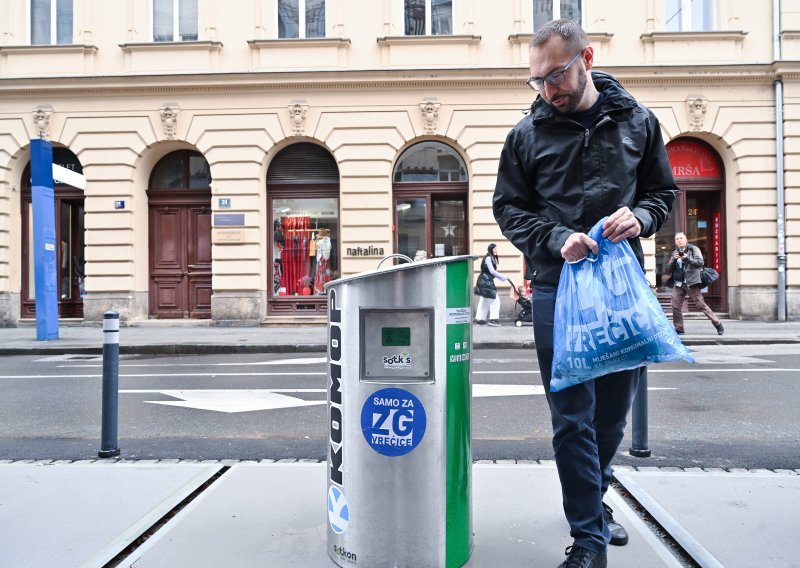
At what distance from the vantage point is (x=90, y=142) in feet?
50.6

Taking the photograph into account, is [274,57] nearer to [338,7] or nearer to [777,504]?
[338,7]

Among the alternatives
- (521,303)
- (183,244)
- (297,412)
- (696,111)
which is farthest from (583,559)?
(183,244)

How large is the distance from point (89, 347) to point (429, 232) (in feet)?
26.0

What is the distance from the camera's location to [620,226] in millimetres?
2150

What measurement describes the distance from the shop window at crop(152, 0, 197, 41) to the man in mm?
15256

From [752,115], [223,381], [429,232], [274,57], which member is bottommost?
[223,381]

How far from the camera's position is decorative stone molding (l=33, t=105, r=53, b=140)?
15445mm

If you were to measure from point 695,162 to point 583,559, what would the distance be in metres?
15.4

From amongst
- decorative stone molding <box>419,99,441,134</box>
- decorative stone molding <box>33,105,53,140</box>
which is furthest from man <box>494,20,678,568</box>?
decorative stone molding <box>33,105,53,140</box>

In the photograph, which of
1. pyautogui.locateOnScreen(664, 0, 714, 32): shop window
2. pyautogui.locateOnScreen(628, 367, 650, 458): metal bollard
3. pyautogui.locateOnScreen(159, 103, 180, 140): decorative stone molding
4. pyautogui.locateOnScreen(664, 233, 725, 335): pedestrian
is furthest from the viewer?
pyautogui.locateOnScreen(664, 0, 714, 32): shop window

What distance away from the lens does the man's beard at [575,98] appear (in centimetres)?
235

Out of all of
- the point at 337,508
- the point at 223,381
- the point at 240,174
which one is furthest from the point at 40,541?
the point at 240,174

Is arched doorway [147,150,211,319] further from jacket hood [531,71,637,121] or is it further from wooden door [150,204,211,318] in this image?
jacket hood [531,71,637,121]

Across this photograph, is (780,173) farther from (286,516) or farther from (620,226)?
(286,516)
